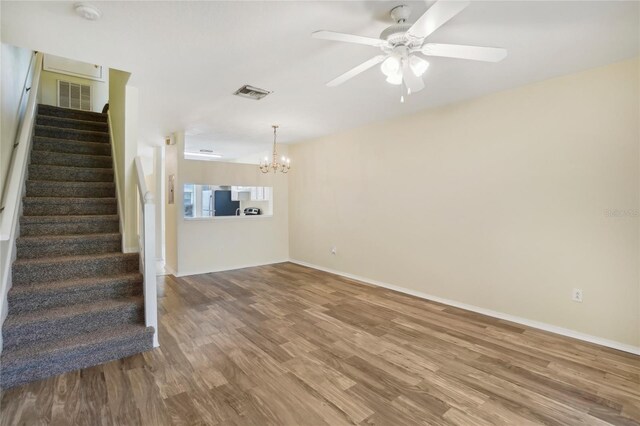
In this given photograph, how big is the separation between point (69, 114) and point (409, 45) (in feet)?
17.0

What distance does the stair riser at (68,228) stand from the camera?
118 inches

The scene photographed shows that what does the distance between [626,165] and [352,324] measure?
2862 mm

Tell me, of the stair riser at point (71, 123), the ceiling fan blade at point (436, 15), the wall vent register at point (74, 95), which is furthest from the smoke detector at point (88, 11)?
the wall vent register at point (74, 95)

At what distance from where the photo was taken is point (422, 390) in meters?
2.07

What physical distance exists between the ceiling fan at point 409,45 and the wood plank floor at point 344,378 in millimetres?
2185

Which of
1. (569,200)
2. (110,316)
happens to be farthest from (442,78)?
(110,316)

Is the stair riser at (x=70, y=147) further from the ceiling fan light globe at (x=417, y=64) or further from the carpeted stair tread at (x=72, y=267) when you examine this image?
the ceiling fan light globe at (x=417, y=64)

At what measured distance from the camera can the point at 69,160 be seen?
3824 mm

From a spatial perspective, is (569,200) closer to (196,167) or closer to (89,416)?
(89,416)

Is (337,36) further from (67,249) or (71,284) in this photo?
(67,249)

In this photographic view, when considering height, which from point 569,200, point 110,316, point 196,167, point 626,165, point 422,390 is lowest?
point 422,390

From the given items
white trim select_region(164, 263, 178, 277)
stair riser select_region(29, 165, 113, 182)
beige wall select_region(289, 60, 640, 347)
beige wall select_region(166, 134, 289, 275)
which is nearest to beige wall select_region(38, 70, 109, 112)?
beige wall select_region(166, 134, 289, 275)

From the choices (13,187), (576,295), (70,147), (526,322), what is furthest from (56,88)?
(576,295)

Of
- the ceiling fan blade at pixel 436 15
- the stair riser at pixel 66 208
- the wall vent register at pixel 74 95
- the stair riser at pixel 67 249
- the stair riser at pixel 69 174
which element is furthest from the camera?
the wall vent register at pixel 74 95
